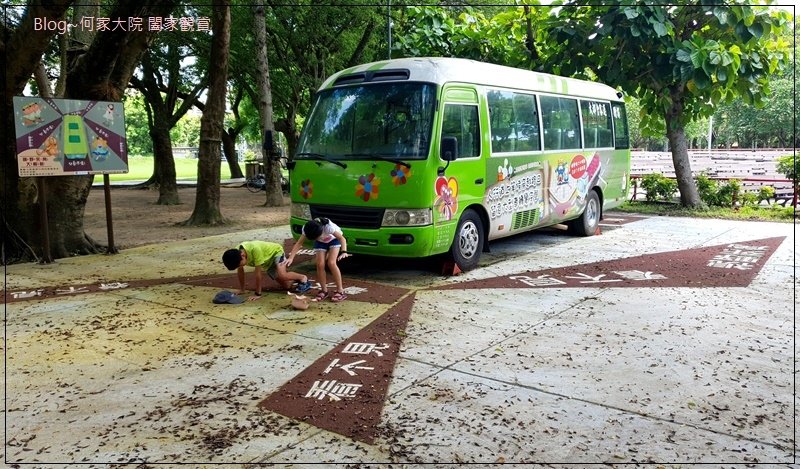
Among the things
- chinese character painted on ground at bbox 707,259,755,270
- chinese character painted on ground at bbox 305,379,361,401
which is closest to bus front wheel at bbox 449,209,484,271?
chinese character painted on ground at bbox 707,259,755,270

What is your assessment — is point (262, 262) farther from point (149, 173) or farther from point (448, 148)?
point (149, 173)

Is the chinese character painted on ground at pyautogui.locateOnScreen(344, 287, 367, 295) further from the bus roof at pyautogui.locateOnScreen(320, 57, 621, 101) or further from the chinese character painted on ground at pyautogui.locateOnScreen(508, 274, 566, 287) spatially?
the bus roof at pyautogui.locateOnScreen(320, 57, 621, 101)

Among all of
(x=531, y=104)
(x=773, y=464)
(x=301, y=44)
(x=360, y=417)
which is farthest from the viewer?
(x=301, y=44)

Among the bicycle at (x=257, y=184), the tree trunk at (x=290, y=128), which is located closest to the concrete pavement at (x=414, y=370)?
the tree trunk at (x=290, y=128)

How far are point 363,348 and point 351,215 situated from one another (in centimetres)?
278

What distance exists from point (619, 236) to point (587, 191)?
3.64ft

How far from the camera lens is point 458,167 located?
8.03 meters

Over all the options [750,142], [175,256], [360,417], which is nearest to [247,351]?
[360,417]

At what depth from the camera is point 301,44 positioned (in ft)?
66.5

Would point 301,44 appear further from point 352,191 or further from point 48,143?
point 352,191

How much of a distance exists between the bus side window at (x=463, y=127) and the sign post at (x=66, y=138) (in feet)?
17.5

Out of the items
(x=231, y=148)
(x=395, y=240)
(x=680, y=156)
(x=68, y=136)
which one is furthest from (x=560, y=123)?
(x=231, y=148)

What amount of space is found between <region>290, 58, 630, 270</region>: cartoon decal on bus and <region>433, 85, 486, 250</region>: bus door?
13 mm

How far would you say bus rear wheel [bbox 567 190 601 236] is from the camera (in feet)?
38.3
